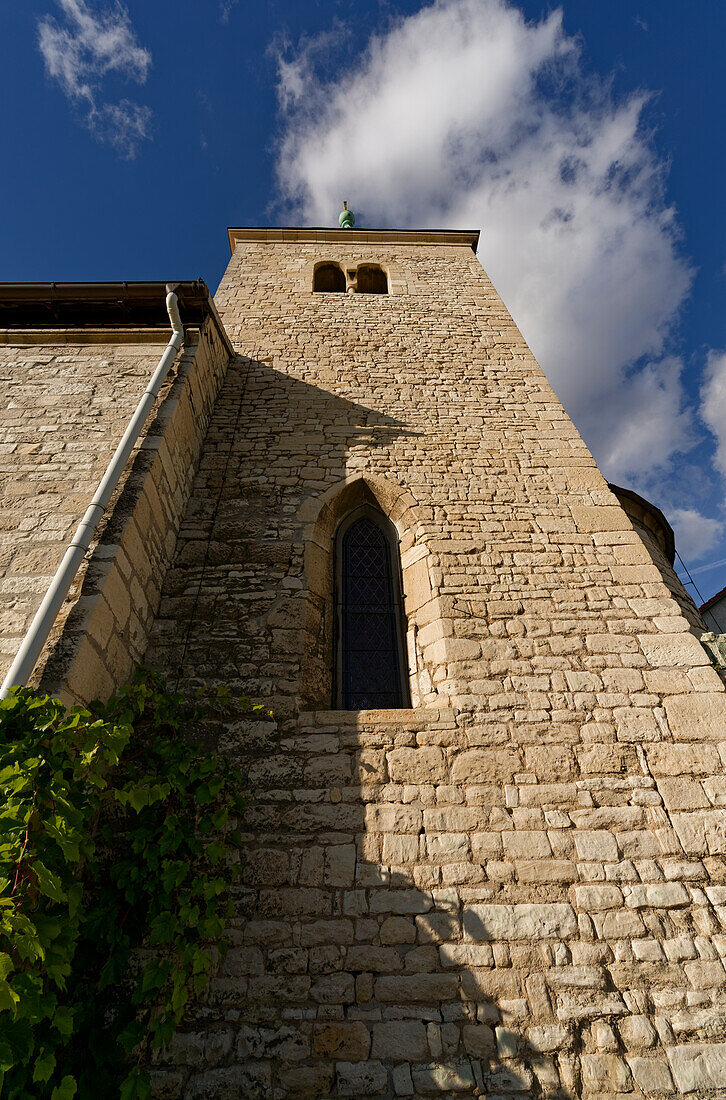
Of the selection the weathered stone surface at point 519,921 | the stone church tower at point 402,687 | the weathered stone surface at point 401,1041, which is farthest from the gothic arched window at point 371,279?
the weathered stone surface at point 401,1041

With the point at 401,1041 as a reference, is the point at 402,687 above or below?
above

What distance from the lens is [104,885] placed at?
9.11 ft

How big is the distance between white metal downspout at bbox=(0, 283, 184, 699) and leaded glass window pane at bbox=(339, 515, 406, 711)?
6.32 feet

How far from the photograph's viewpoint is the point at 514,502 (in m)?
4.77

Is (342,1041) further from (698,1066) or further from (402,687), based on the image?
(402,687)

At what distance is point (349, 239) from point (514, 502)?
6875mm

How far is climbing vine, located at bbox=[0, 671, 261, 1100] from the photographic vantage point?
201cm

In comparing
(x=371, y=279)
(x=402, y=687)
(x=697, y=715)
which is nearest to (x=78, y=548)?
(x=402, y=687)

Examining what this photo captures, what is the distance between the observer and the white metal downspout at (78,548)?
2.67 m

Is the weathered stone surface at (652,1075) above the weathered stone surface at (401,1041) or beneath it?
beneath

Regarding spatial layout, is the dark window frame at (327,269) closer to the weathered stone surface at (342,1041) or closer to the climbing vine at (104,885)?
the climbing vine at (104,885)

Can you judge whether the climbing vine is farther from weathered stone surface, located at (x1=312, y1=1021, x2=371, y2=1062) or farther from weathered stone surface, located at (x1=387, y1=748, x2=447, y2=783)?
weathered stone surface, located at (x1=387, y1=748, x2=447, y2=783)

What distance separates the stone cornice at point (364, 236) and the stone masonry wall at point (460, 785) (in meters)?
5.26

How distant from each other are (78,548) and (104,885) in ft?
6.08
